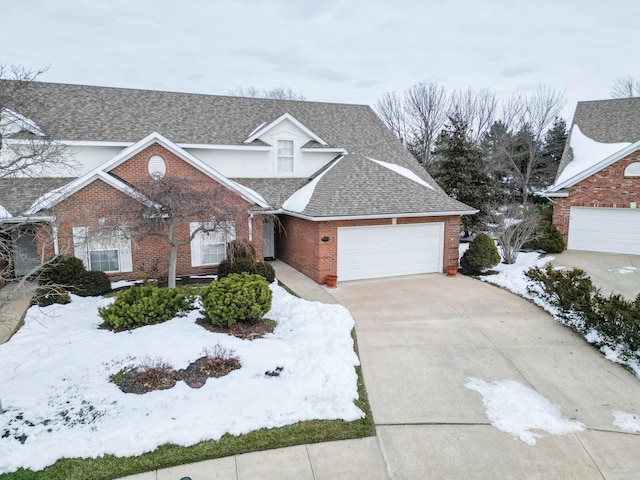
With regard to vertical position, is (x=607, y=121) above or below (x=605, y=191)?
above

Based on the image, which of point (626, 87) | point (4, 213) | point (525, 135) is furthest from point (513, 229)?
point (626, 87)

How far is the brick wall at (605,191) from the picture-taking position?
18.3m

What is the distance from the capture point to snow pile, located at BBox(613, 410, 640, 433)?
6.41 m

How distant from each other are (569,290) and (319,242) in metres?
7.38

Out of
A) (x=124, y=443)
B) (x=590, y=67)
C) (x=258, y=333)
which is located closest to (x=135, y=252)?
(x=258, y=333)

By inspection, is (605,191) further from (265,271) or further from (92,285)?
(92,285)

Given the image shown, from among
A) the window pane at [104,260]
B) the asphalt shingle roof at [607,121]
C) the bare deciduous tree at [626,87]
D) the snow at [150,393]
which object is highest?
the bare deciduous tree at [626,87]

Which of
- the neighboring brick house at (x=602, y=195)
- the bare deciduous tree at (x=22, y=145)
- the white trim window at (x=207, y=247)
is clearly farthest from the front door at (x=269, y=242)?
the neighboring brick house at (x=602, y=195)

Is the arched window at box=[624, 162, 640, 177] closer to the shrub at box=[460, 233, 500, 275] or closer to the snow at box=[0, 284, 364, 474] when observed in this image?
the shrub at box=[460, 233, 500, 275]

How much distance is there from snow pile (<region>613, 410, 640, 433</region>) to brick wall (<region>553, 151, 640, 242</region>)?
1448 centimetres

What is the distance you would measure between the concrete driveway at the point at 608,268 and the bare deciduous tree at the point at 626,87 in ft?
109

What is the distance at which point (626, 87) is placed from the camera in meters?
43.0

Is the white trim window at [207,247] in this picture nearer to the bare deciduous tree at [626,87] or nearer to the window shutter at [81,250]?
the window shutter at [81,250]

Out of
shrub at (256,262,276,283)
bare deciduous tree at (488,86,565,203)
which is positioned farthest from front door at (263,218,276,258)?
bare deciduous tree at (488,86,565,203)
